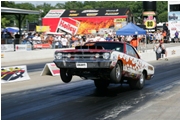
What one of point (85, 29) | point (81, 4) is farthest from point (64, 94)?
point (81, 4)

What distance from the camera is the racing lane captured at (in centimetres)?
904

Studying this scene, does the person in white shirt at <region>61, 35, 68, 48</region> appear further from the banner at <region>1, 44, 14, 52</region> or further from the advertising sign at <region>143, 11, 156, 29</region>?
the advertising sign at <region>143, 11, 156, 29</region>

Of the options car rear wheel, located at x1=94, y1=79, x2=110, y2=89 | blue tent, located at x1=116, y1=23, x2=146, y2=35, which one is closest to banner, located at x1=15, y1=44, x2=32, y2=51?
blue tent, located at x1=116, y1=23, x2=146, y2=35

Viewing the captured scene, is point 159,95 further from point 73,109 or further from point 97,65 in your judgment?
point 73,109

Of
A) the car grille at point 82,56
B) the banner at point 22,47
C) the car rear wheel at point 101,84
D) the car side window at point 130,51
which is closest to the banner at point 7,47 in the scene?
the banner at point 22,47

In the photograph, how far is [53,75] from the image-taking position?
18.1 m

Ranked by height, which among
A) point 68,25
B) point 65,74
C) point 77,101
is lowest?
point 77,101

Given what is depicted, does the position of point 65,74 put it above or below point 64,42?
below

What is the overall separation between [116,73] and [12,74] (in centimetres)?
597

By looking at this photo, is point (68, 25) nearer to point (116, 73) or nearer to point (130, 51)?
point (130, 51)

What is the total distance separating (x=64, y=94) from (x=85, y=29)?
58451mm

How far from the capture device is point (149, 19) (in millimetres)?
51406

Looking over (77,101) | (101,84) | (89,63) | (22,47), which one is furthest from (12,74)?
(22,47)

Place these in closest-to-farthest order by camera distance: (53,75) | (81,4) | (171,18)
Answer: (53,75) < (171,18) < (81,4)
